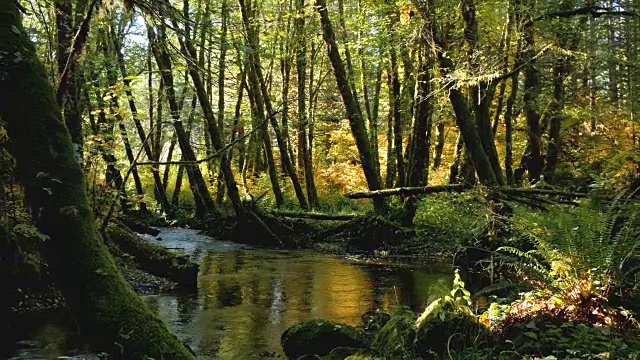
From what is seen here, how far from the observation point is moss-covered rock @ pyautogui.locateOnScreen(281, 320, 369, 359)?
18.2ft

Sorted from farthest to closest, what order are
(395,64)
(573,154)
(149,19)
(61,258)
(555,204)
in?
(573,154) < (395,64) < (555,204) < (149,19) < (61,258)

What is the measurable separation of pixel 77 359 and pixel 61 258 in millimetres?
2202

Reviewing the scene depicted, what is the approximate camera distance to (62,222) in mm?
3828

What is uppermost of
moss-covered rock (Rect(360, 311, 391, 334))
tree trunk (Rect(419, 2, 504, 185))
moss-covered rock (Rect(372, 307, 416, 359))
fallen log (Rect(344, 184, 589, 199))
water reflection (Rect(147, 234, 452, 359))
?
tree trunk (Rect(419, 2, 504, 185))

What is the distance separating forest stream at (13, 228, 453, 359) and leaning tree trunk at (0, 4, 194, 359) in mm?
2016

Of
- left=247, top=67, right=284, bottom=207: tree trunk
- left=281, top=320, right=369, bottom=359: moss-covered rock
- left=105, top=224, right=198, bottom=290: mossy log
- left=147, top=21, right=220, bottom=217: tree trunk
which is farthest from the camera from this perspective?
left=247, top=67, right=284, bottom=207: tree trunk

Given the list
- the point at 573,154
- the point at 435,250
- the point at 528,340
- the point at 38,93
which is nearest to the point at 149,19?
the point at 38,93

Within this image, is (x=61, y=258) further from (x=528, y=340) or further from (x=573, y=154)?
(x=573, y=154)

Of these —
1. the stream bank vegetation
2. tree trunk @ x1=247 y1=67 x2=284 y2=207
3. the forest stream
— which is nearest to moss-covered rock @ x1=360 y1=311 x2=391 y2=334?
the stream bank vegetation

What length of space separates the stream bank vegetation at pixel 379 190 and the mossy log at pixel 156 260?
3cm

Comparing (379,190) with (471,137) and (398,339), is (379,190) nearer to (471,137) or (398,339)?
(471,137)

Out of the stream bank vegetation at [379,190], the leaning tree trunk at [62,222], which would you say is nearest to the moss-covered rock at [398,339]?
the stream bank vegetation at [379,190]

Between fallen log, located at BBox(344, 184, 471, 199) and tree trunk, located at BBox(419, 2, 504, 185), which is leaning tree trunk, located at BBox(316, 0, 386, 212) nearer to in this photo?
fallen log, located at BBox(344, 184, 471, 199)

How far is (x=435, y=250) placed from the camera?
13172 mm
